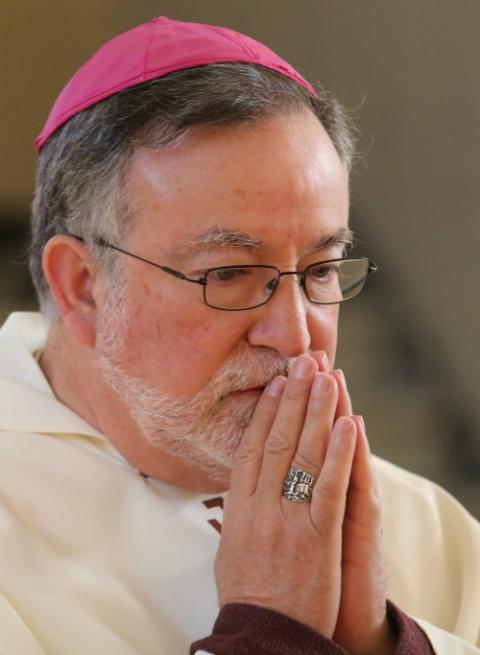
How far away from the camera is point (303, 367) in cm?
227

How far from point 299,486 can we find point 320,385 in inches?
9.1

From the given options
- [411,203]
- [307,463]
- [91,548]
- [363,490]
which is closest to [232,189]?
[307,463]

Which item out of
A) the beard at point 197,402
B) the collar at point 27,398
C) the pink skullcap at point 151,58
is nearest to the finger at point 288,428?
the beard at point 197,402

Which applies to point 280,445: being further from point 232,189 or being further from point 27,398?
point 27,398

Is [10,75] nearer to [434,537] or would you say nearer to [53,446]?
[53,446]

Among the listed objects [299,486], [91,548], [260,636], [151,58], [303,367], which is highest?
[151,58]

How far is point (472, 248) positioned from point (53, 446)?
8.94 feet

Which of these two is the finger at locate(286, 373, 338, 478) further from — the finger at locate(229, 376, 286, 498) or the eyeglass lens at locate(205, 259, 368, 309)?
the eyeglass lens at locate(205, 259, 368, 309)

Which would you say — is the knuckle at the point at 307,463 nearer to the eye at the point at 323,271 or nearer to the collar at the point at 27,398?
the eye at the point at 323,271

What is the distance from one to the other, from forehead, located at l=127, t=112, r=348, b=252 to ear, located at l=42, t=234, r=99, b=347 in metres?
0.23

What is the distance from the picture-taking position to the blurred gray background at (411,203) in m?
4.53

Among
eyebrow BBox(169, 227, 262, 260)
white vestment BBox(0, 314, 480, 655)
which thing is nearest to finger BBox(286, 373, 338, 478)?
eyebrow BBox(169, 227, 262, 260)

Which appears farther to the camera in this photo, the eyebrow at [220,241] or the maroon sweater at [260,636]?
the eyebrow at [220,241]

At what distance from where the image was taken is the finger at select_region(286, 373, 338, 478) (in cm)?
224
